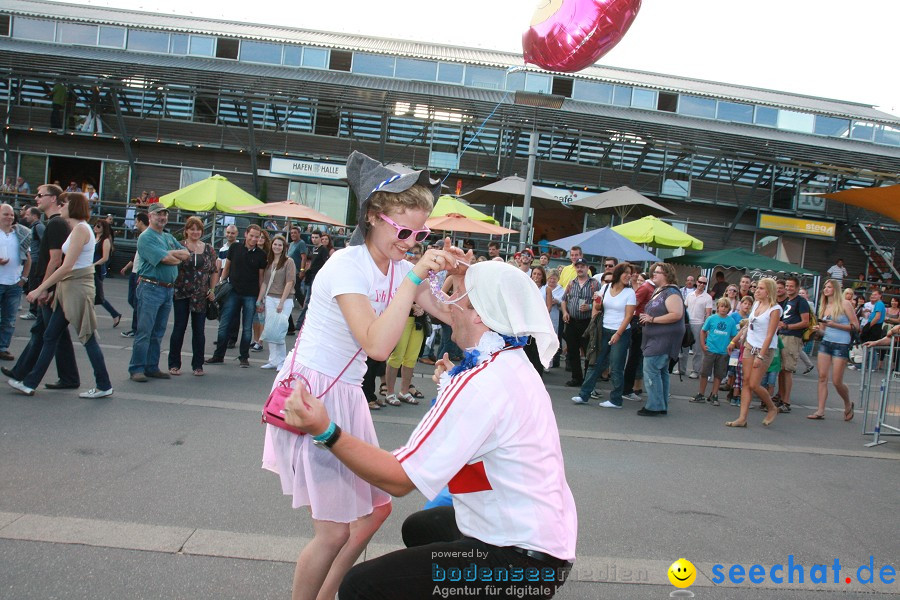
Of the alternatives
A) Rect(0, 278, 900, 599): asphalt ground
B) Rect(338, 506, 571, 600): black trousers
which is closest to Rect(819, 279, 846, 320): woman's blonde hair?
Rect(0, 278, 900, 599): asphalt ground

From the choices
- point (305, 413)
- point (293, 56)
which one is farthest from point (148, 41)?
point (305, 413)

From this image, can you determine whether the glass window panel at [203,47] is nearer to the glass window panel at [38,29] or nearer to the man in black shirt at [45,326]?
the glass window panel at [38,29]

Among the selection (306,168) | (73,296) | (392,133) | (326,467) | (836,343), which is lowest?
(326,467)

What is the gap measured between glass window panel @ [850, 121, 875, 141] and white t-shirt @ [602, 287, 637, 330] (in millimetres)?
24863

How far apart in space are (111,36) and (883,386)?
2861 centimetres

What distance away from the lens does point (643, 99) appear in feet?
91.8

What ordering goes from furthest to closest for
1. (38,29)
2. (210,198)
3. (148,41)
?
(38,29), (148,41), (210,198)

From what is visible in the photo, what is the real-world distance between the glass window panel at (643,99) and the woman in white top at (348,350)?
2717cm

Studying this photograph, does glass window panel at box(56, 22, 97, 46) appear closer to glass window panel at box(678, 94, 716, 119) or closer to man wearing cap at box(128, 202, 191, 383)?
glass window panel at box(678, 94, 716, 119)

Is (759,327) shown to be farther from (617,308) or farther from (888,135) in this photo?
(888,135)

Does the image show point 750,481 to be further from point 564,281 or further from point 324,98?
point 324,98

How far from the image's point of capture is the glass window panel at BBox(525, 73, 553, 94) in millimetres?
Answer: 26781

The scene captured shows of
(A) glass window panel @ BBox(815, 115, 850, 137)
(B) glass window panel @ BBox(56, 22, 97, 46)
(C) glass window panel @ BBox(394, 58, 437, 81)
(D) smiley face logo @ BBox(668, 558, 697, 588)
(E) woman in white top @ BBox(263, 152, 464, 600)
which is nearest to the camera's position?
(E) woman in white top @ BBox(263, 152, 464, 600)

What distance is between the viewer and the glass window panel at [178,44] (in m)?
26.8
